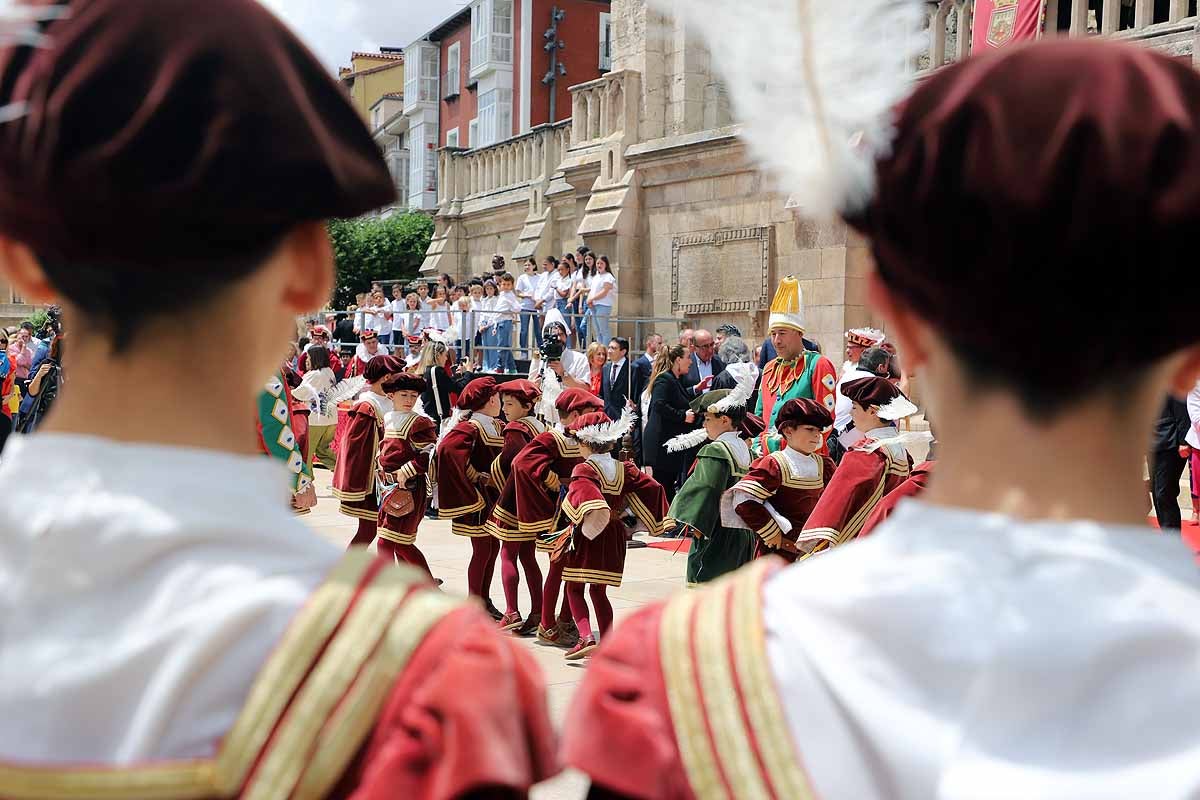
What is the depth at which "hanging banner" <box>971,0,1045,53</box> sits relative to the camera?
12156 mm

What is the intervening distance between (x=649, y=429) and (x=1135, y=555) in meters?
11.1

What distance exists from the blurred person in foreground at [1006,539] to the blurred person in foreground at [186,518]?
23cm

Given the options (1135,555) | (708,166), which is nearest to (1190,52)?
(708,166)

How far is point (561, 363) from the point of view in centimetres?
1394

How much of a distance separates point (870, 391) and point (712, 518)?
1.09 m

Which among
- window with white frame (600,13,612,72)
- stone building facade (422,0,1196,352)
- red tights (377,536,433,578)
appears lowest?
red tights (377,536,433,578)

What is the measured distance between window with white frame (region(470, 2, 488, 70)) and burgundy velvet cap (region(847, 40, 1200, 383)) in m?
38.8

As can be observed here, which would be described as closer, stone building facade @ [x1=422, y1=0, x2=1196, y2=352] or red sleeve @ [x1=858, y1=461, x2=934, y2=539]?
red sleeve @ [x1=858, y1=461, x2=934, y2=539]

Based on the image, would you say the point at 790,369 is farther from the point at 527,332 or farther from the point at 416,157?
the point at 416,157

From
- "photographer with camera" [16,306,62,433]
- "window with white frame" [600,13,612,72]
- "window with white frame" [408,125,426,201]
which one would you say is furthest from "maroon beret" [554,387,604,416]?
"window with white frame" [408,125,426,201]

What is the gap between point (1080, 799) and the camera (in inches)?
50.4

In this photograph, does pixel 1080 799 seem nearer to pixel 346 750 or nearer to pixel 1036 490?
pixel 1036 490

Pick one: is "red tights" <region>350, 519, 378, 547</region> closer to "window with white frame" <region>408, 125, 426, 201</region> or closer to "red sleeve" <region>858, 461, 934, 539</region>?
"red sleeve" <region>858, 461, 934, 539</region>

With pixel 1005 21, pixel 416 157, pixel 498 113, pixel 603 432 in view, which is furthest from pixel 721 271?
pixel 416 157
